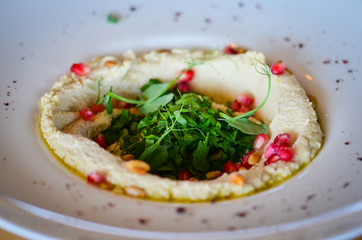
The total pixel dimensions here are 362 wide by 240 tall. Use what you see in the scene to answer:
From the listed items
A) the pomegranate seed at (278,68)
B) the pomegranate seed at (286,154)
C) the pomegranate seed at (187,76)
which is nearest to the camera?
the pomegranate seed at (286,154)

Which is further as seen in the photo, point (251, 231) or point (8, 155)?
point (8, 155)

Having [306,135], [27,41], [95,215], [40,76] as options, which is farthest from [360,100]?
[27,41]

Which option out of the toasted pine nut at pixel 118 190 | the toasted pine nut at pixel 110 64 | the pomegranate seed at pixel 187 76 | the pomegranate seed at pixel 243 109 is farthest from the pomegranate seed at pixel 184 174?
the toasted pine nut at pixel 110 64

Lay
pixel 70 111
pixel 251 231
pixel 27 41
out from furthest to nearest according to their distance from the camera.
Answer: pixel 27 41 < pixel 70 111 < pixel 251 231

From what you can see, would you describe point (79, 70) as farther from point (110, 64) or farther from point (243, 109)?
point (243, 109)

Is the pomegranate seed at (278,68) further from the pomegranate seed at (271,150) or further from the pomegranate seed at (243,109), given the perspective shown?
the pomegranate seed at (271,150)

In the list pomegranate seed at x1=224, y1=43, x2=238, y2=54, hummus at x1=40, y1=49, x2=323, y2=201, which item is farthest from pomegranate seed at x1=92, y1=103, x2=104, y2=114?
pomegranate seed at x1=224, y1=43, x2=238, y2=54

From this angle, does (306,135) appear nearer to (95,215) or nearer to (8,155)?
(95,215)
